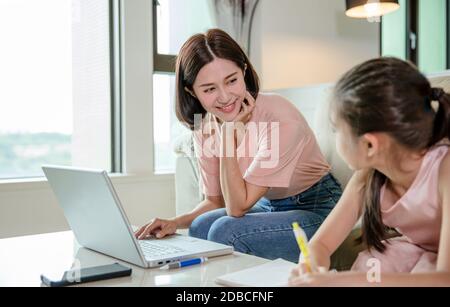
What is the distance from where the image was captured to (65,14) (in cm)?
241

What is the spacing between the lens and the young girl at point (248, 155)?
127 centimetres

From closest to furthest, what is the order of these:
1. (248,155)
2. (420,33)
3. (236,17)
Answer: (248,155)
(236,17)
(420,33)

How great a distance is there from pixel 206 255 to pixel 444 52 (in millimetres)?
3944

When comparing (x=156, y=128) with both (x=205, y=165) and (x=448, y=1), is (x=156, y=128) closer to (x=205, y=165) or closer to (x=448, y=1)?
(x=205, y=165)

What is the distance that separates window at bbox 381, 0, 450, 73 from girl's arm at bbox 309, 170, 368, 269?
119 inches

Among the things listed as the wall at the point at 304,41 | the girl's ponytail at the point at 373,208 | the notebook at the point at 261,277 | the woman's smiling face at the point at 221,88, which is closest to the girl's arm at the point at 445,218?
the girl's ponytail at the point at 373,208

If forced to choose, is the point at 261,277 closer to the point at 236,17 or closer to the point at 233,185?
the point at 233,185

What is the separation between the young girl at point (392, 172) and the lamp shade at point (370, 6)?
6.50 ft

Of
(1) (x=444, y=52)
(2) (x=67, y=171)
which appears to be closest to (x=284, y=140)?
(2) (x=67, y=171)

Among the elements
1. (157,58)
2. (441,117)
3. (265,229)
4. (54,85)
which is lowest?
(265,229)

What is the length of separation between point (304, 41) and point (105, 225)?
2484mm

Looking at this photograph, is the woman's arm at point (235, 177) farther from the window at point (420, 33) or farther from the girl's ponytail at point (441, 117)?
the window at point (420, 33)

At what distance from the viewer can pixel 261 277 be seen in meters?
0.80

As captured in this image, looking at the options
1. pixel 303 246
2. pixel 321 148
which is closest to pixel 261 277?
pixel 303 246
